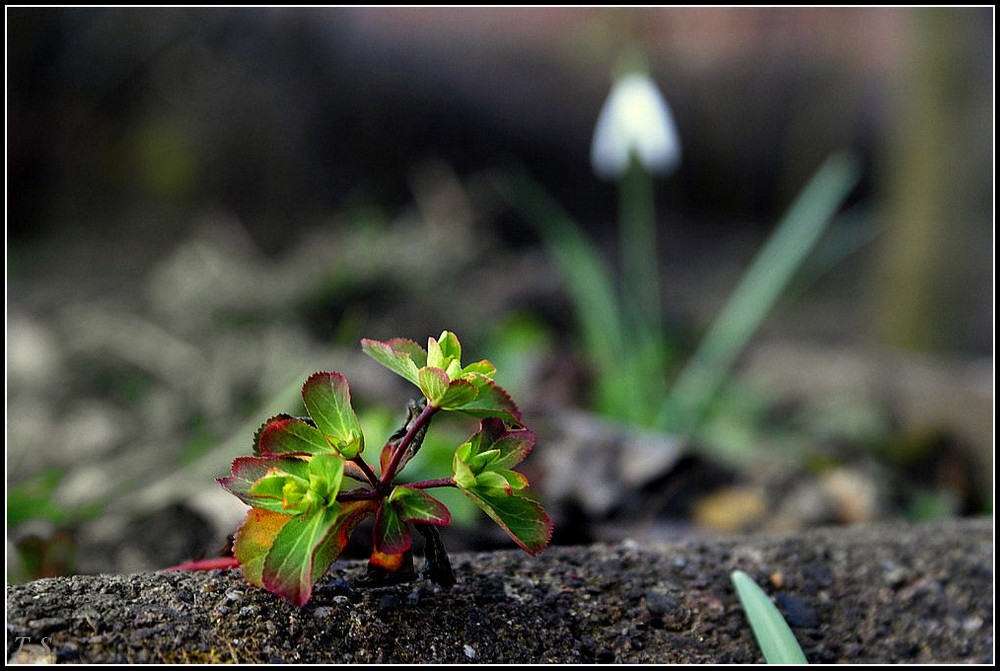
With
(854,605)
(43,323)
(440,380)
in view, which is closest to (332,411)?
(440,380)

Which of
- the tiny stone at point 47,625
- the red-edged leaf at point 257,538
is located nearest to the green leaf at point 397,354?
the red-edged leaf at point 257,538

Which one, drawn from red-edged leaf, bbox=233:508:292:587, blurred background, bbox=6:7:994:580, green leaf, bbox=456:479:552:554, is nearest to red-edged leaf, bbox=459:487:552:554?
green leaf, bbox=456:479:552:554

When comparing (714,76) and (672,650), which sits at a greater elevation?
(714,76)

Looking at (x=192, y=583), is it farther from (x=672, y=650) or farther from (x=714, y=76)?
(x=714, y=76)

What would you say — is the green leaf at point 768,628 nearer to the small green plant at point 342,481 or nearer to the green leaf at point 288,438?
the small green plant at point 342,481

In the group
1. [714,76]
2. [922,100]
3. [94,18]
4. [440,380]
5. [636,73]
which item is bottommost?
[440,380]

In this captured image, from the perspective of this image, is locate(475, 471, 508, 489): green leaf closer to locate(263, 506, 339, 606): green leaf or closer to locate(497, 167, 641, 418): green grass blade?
locate(263, 506, 339, 606): green leaf

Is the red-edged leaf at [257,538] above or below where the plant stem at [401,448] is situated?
below
